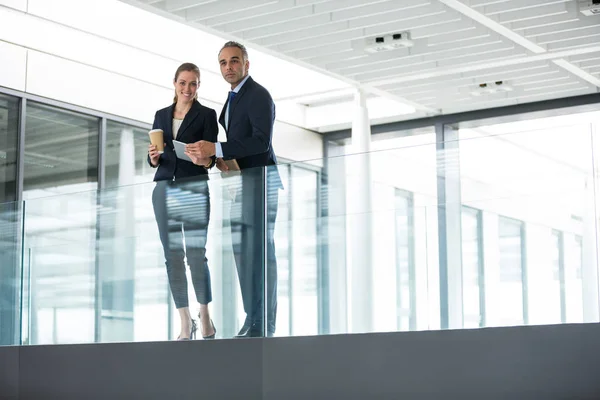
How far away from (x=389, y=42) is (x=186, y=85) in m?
4.44

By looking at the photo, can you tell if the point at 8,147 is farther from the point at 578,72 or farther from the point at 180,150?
the point at 578,72

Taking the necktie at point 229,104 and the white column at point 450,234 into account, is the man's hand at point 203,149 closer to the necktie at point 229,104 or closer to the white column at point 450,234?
the necktie at point 229,104

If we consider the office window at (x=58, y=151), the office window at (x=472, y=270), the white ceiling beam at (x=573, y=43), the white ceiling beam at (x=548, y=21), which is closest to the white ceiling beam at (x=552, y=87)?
the white ceiling beam at (x=573, y=43)

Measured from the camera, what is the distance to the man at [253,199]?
18.7 feet

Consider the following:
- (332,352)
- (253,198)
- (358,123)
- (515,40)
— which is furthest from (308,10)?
(332,352)

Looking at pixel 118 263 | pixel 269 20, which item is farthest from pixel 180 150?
pixel 269 20

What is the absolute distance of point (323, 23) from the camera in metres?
9.70

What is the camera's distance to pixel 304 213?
567 cm

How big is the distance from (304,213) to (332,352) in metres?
0.81

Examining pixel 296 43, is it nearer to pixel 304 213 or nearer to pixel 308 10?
pixel 308 10

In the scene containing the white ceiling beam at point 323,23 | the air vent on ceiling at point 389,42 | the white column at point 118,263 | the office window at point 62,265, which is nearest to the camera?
the white column at point 118,263

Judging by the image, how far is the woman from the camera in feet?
19.4

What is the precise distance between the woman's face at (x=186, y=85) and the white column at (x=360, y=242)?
119 cm

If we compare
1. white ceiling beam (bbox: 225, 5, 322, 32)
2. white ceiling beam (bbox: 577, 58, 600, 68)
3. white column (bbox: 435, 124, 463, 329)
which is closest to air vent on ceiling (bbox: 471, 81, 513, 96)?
white ceiling beam (bbox: 577, 58, 600, 68)
